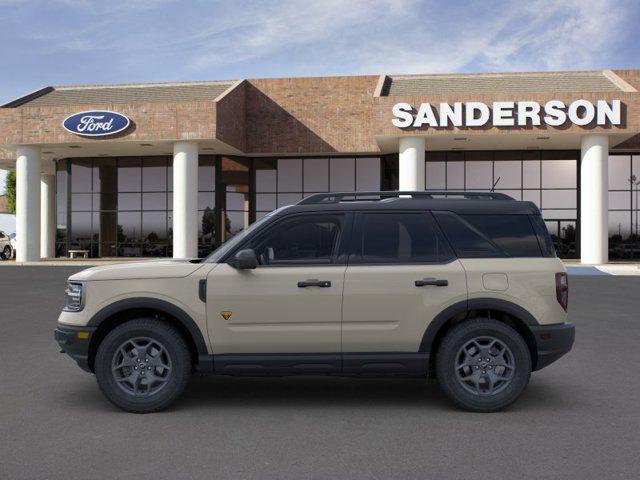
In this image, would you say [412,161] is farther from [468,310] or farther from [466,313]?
[468,310]

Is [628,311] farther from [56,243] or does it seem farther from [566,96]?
[56,243]

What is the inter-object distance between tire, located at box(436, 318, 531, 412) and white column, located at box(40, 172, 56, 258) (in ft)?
139

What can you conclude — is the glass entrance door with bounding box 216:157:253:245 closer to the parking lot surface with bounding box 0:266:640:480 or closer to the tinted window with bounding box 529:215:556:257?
the parking lot surface with bounding box 0:266:640:480

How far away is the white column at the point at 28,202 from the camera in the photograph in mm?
35469

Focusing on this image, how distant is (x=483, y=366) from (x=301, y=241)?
77.2 inches

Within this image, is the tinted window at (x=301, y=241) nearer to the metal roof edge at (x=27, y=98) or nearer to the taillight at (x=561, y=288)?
the taillight at (x=561, y=288)

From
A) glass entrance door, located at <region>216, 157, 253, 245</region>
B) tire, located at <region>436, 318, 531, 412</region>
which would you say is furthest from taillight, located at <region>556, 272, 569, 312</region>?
glass entrance door, located at <region>216, 157, 253, 245</region>

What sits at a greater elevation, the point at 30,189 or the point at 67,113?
the point at 67,113

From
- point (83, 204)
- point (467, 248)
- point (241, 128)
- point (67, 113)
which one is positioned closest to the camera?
point (467, 248)

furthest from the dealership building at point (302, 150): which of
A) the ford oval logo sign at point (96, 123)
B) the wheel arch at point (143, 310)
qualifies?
the wheel arch at point (143, 310)

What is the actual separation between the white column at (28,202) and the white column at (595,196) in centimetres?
2796

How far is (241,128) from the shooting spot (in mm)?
36812

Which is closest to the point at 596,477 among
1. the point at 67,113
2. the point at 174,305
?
the point at 174,305

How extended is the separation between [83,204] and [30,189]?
630cm
